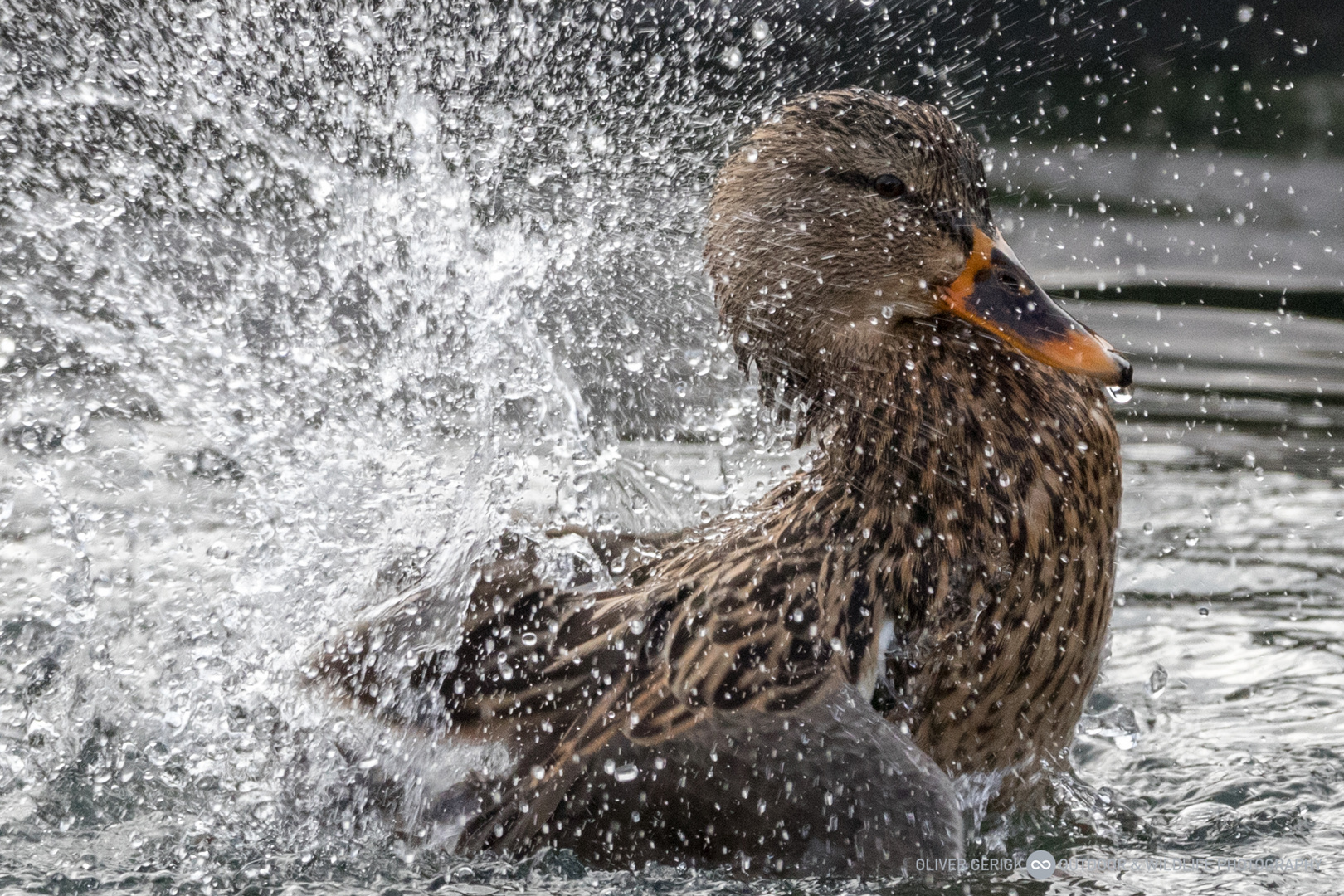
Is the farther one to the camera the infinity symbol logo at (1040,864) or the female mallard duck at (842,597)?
the infinity symbol logo at (1040,864)

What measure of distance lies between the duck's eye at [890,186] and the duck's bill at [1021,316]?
164 mm

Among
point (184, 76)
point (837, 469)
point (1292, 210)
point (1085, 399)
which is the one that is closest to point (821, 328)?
point (837, 469)

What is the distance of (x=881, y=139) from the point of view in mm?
2934

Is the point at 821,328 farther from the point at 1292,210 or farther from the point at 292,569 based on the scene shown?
the point at 1292,210

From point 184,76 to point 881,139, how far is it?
2200 millimetres

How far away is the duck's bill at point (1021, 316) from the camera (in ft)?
9.26

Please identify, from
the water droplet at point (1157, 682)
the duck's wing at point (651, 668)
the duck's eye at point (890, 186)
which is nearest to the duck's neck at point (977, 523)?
the duck's wing at point (651, 668)

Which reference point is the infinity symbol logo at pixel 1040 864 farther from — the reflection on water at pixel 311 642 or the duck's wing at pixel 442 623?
the duck's wing at pixel 442 623

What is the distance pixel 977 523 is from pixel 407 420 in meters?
1.83

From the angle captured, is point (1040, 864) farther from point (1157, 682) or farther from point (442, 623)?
point (442, 623)

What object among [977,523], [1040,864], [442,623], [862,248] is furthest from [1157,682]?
[442,623]

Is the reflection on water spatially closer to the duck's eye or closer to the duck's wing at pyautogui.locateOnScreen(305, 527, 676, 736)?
the duck's wing at pyautogui.locateOnScreen(305, 527, 676, 736)

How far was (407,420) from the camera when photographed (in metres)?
4.14

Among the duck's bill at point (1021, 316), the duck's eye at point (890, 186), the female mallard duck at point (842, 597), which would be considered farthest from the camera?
the duck's eye at point (890, 186)
